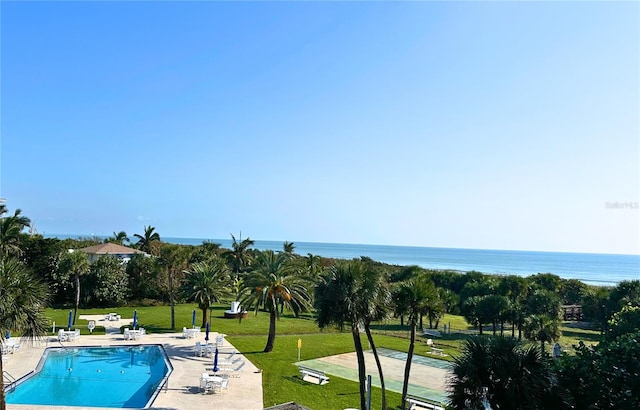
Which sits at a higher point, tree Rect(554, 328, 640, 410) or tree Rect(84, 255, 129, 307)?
tree Rect(554, 328, 640, 410)

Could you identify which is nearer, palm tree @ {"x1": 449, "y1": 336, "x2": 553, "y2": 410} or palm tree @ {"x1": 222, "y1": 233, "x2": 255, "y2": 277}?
palm tree @ {"x1": 449, "y1": 336, "x2": 553, "y2": 410}

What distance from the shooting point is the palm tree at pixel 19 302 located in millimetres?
11305

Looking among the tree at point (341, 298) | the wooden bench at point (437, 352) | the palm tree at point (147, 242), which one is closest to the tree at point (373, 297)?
the tree at point (341, 298)

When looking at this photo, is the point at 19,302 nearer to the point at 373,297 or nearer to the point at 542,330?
the point at 373,297

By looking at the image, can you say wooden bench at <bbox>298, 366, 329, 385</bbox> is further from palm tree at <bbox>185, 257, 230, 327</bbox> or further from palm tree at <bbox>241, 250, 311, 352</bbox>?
palm tree at <bbox>185, 257, 230, 327</bbox>

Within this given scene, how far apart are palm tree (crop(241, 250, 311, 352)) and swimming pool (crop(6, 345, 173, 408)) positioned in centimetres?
596

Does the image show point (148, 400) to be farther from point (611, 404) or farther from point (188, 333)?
point (611, 404)

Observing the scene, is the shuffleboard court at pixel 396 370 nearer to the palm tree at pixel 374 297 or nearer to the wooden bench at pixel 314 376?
the wooden bench at pixel 314 376

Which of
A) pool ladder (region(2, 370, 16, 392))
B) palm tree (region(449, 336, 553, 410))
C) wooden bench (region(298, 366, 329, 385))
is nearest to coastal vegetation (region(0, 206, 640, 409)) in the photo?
palm tree (region(449, 336, 553, 410))

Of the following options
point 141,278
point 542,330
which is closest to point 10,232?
point 141,278

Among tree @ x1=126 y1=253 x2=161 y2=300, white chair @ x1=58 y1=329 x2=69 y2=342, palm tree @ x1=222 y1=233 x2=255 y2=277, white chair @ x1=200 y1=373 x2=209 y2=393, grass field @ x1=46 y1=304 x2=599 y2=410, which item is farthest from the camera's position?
palm tree @ x1=222 y1=233 x2=255 y2=277

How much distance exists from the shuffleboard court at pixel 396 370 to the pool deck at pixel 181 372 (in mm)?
4297

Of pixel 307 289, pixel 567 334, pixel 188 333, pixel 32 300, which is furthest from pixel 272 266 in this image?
pixel 567 334

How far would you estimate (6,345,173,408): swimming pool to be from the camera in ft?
56.3
